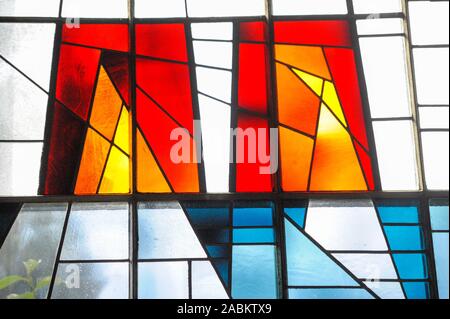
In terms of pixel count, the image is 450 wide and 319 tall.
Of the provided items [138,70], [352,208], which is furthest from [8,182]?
[352,208]

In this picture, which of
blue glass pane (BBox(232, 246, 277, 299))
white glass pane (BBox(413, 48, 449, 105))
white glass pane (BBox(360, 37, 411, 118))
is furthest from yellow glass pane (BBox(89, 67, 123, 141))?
white glass pane (BBox(413, 48, 449, 105))

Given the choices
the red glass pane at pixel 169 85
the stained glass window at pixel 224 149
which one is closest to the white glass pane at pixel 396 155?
the stained glass window at pixel 224 149

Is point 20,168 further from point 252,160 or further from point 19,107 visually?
point 252,160

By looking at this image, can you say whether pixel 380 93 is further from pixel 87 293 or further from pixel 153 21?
pixel 87 293

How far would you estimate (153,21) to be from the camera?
4133 mm

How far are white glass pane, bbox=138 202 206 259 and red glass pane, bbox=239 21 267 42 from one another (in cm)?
105

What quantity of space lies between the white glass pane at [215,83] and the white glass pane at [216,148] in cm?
10

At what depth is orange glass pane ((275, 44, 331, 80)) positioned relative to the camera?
4.09m

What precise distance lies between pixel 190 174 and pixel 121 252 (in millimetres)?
560

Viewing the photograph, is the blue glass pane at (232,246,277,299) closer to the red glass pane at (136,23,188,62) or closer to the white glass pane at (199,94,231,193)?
the white glass pane at (199,94,231,193)

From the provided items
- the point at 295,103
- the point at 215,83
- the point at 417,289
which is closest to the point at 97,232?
the point at 215,83

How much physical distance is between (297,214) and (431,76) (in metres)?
1.10

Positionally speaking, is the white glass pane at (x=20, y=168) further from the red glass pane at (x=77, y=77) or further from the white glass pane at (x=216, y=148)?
the white glass pane at (x=216, y=148)
